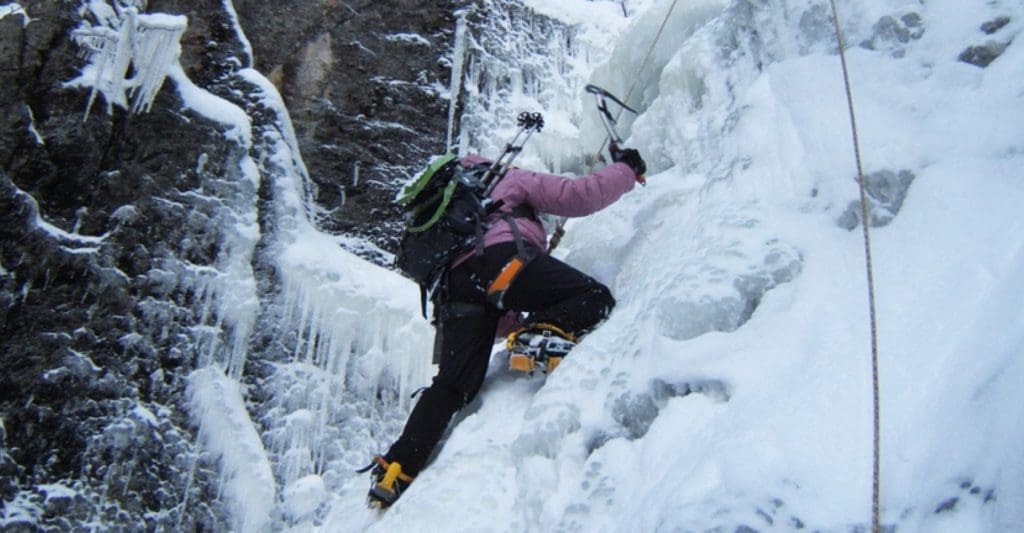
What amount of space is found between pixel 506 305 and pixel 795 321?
4.08 ft

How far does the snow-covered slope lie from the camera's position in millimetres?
1246

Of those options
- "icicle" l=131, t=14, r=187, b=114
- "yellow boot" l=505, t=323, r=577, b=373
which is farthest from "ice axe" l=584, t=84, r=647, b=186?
"icicle" l=131, t=14, r=187, b=114

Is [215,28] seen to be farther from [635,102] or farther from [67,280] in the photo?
[635,102]

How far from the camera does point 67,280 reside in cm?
495

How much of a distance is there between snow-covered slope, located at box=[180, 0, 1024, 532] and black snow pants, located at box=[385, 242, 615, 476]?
0.37ft

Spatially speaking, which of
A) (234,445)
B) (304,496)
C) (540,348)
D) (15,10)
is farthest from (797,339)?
(15,10)

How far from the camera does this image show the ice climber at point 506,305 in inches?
103

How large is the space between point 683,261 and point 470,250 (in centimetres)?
89

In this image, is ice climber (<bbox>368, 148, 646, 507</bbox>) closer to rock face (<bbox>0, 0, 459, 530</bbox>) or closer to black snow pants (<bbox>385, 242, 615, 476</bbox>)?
black snow pants (<bbox>385, 242, 615, 476</bbox>)

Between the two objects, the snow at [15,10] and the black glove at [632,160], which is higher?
the black glove at [632,160]

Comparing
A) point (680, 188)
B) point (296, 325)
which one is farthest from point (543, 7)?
point (680, 188)

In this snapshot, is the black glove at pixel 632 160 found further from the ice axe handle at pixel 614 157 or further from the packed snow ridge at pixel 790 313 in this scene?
the packed snow ridge at pixel 790 313

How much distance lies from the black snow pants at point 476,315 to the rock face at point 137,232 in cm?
270

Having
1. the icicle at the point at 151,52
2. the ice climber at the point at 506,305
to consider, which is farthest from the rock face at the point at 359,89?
the ice climber at the point at 506,305
